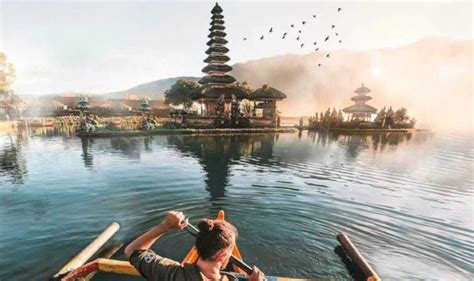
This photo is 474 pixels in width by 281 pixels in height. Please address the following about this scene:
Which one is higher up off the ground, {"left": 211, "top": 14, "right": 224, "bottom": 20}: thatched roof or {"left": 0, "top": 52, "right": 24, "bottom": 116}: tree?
{"left": 211, "top": 14, "right": 224, "bottom": 20}: thatched roof

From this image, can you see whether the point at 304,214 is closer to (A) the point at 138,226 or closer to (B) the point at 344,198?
(B) the point at 344,198

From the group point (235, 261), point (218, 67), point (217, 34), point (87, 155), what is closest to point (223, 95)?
point (218, 67)

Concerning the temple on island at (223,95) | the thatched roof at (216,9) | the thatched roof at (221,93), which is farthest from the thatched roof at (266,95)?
the thatched roof at (216,9)

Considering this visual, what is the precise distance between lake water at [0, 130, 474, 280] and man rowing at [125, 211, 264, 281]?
4055 millimetres

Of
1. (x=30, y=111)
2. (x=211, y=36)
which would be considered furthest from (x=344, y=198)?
(x=30, y=111)

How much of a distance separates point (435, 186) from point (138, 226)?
47.5 feet

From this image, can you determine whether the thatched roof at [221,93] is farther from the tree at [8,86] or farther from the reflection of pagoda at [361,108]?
the tree at [8,86]

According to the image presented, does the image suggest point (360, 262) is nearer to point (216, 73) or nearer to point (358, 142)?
point (358, 142)

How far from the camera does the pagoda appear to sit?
41.1 m

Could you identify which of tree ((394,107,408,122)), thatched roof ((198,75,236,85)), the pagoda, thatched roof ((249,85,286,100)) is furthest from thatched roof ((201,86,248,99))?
tree ((394,107,408,122))

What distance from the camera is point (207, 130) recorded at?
34375 millimetres

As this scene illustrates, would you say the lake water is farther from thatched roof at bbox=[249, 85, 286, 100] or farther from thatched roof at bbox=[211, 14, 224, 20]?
thatched roof at bbox=[211, 14, 224, 20]

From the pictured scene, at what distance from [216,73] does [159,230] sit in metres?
44.3

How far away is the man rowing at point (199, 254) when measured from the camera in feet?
7.63
